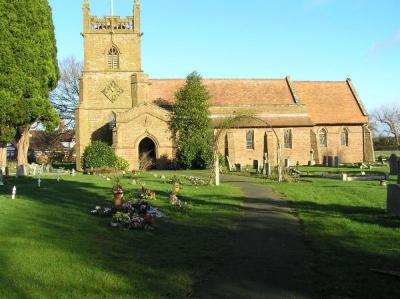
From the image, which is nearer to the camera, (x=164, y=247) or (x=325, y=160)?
(x=164, y=247)

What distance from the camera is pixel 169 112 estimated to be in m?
44.2

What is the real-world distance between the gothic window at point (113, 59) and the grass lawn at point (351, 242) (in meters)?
31.4

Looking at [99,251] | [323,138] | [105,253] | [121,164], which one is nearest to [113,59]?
[121,164]

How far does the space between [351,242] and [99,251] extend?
5.39m

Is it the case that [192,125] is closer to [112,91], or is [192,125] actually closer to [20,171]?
[112,91]

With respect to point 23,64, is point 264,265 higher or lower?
lower

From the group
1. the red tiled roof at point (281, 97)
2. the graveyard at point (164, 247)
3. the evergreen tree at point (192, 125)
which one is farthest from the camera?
the red tiled roof at point (281, 97)

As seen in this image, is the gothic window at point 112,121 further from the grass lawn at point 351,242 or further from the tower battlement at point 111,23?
the grass lawn at point 351,242

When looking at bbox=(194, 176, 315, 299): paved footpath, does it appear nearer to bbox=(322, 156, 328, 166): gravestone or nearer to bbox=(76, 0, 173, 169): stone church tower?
bbox=(76, 0, 173, 169): stone church tower

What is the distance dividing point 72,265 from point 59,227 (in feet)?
12.4

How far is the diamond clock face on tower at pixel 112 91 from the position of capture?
1831 inches

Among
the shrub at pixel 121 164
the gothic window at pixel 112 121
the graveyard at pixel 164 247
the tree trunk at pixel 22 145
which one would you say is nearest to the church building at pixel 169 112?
the gothic window at pixel 112 121

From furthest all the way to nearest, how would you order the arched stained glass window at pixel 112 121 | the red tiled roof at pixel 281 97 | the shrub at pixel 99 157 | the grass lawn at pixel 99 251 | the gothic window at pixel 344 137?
the gothic window at pixel 344 137, the red tiled roof at pixel 281 97, the arched stained glass window at pixel 112 121, the shrub at pixel 99 157, the grass lawn at pixel 99 251

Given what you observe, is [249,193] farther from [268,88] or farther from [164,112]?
[268,88]
